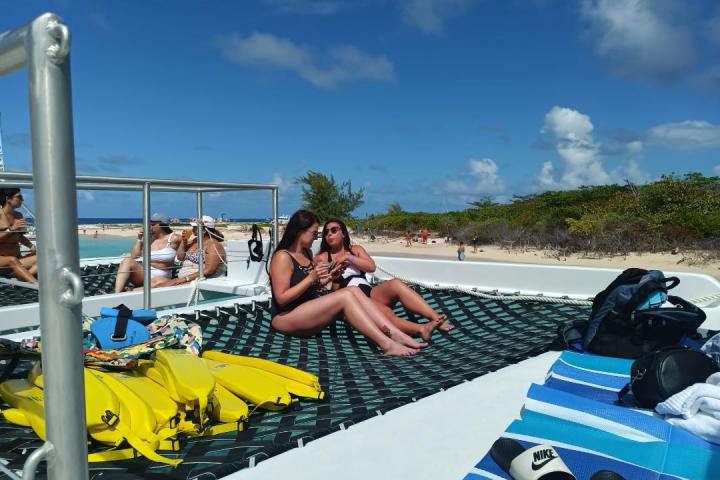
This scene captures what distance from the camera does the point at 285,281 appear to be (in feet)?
13.3

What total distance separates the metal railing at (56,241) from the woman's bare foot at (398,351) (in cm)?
274

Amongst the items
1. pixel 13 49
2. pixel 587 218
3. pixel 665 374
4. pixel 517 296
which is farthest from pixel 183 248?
pixel 587 218

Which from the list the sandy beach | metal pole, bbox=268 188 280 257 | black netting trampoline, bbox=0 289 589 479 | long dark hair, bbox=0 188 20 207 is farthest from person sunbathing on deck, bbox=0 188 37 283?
the sandy beach

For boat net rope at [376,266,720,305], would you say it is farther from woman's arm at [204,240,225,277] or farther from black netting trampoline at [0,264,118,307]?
black netting trampoline at [0,264,118,307]

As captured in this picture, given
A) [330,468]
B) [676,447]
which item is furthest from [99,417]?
[676,447]

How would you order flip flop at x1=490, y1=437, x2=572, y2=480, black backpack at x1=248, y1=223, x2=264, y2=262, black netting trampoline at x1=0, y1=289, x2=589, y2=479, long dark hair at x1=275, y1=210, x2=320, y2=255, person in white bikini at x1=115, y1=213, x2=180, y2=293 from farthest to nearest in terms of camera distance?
person in white bikini at x1=115, y1=213, x2=180, y2=293 → black backpack at x1=248, y1=223, x2=264, y2=262 → long dark hair at x1=275, y1=210, x2=320, y2=255 → black netting trampoline at x1=0, y1=289, x2=589, y2=479 → flip flop at x1=490, y1=437, x2=572, y2=480

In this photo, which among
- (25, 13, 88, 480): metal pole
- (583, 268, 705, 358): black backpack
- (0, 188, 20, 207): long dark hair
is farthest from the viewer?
(0, 188, 20, 207): long dark hair

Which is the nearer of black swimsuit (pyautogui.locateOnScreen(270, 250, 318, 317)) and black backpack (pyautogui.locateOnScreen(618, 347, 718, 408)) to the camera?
black backpack (pyautogui.locateOnScreen(618, 347, 718, 408))

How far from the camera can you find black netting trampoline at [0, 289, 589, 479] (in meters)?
1.87

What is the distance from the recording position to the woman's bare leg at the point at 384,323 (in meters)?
3.72

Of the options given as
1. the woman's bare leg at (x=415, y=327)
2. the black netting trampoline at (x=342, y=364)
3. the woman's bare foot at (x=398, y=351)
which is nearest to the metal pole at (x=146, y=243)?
the black netting trampoline at (x=342, y=364)

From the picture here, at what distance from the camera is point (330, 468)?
183 cm

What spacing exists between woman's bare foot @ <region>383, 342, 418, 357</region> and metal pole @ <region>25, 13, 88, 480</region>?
2.77m

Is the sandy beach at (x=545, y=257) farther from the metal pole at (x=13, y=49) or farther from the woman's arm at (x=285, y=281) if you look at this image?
the metal pole at (x=13, y=49)
